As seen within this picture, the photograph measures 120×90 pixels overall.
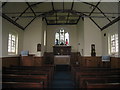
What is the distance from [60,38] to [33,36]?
10.6ft

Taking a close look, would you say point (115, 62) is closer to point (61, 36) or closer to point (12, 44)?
point (12, 44)

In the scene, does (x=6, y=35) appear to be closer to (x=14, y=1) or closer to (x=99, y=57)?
(x=14, y=1)

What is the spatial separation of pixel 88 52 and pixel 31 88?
7.66 m

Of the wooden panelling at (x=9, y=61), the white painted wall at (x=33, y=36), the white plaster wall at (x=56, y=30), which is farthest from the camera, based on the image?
the white plaster wall at (x=56, y=30)

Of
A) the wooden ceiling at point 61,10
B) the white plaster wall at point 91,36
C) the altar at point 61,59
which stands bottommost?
the altar at point 61,59

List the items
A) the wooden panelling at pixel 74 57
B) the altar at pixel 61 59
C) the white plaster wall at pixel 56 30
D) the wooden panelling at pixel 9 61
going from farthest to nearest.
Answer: the white plaster wall at pixel 56 30
the wooden panelling at pixel 74 57
the altar at pixel 61 59
the wooden panelling at pixel 9 61

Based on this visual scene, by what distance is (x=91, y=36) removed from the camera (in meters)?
10.2

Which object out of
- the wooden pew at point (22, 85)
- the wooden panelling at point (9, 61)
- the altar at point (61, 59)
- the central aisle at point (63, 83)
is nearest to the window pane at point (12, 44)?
the wooden panelling at point (9, 61)

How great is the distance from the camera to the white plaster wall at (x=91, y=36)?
10.1 m

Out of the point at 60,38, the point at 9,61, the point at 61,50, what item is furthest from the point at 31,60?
the point at 60,38

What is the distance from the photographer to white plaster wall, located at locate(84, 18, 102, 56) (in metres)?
10.1

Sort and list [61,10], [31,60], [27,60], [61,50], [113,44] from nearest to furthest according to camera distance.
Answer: [113,44], [61,10], [27,60], [31,60], [61,50]

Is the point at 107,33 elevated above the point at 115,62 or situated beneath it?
elevated above

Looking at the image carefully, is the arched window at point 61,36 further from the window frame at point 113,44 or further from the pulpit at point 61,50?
the window frame at point 113,44
